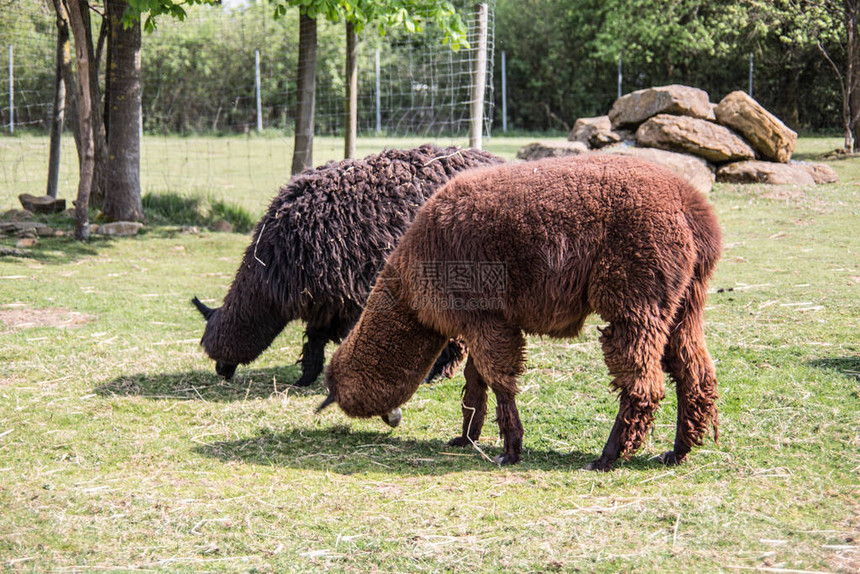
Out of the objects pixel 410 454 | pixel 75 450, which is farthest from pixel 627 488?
pixel 75 450

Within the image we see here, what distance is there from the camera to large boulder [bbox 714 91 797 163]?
15492mm

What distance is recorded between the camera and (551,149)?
15.6 metres

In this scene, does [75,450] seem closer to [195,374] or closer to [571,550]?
[195,374]

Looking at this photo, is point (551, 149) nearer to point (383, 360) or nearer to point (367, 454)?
point (383, 360)

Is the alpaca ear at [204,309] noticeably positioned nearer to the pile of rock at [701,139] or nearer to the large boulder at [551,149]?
the large boulder at [551,149]

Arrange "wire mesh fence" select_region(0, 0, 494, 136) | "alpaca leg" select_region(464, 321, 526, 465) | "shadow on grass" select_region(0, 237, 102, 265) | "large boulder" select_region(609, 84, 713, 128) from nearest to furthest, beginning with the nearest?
"alpaca leg" select_region(464, 321, 526, 465) → "shadow on grass" select_region(0, 237, 102, 265) → "wire mesh fence" select_region(0, 0, 494, 136) → "large boulder" select_region(609, 84, 713, 128)

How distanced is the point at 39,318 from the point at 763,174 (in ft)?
42.0

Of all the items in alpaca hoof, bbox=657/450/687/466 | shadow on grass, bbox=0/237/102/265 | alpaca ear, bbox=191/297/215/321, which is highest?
shadow on grass, bbox=0/237/102/265

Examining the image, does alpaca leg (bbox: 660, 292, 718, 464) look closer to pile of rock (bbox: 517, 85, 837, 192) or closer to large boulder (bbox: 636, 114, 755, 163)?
pile of rock (bbox: 517, 85, 837, 192)

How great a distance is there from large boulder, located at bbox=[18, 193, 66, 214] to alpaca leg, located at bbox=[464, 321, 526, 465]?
415 inches

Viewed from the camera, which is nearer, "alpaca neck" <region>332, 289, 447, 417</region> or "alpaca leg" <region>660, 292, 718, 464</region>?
"alpaca leg" <region>660, 292, 718, 464</region>

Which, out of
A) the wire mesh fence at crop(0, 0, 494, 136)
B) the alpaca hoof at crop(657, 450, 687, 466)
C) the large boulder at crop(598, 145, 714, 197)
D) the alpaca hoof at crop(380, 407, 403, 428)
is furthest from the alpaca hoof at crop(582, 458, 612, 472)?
the large boulder at crop(598, 145, 714, 197)

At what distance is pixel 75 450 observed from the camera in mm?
4895

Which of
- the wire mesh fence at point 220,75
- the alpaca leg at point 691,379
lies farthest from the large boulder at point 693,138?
the alpaca leg at point 691,379
